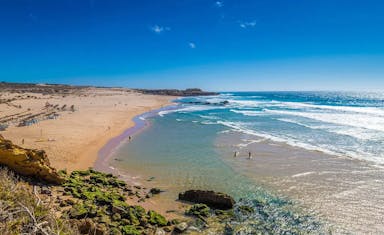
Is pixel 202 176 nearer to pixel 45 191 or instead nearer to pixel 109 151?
pixel 45 191

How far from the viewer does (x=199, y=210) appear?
11.6 meters

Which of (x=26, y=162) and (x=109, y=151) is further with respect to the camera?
(x=109, y=151)

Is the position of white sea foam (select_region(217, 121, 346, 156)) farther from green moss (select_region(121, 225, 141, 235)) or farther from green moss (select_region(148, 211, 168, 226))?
green moss (select_region(121, 225, 141, 235))


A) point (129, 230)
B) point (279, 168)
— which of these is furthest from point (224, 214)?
point (279, 168)

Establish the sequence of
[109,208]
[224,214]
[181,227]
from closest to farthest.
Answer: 1. [181,227]
2. [109,208]
3. [224,214]

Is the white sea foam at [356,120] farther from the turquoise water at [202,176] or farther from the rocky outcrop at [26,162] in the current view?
the rocky outcrop at [26,162]

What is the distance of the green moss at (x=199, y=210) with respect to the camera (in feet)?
37.1

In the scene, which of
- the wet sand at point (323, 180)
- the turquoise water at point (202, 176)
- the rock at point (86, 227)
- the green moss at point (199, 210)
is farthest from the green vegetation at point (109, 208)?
the wet sand at point (323, 180)

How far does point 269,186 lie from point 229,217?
4390mm

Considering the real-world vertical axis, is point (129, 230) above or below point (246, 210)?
above

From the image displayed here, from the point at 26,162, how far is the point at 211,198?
24.6 feet

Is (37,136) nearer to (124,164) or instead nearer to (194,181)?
(124,164)

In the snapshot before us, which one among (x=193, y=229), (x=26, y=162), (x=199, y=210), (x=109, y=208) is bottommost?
(x=193, y=229)

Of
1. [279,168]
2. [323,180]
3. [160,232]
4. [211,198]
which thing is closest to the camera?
[160,232]
